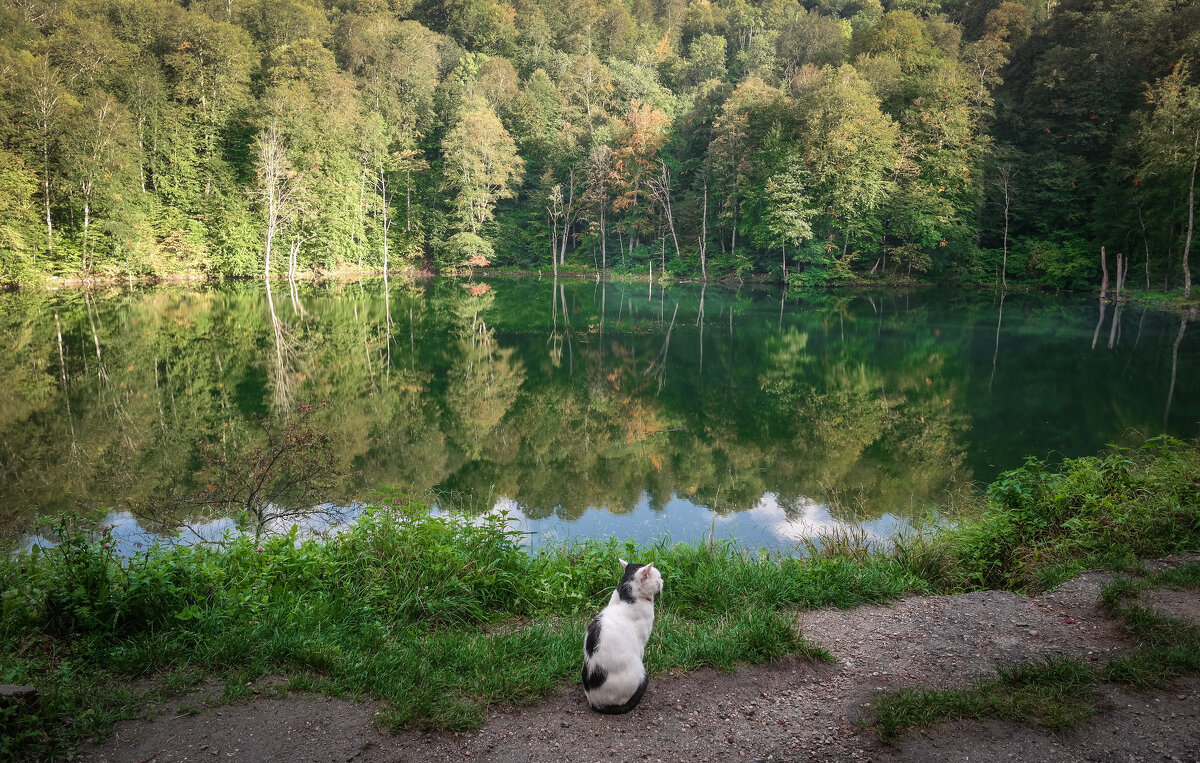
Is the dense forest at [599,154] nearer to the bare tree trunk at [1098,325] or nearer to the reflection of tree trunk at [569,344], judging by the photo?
the bare tree trunk at [1098,325]

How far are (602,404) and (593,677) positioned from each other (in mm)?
12167

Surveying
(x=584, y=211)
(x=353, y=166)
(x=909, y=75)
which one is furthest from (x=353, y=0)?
(x=909, y=75)

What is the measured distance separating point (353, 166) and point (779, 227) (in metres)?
32.2

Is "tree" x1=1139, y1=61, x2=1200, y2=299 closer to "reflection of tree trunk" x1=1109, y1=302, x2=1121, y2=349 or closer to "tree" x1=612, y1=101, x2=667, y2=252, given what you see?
"reflection of tree trunk" x1=1109, y1=302, x2=1121, y2=349

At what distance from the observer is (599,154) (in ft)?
172

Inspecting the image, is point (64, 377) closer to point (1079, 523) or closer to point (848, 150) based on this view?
point (1079, 523)

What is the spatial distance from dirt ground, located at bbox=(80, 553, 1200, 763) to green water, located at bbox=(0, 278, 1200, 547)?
14.9 ft

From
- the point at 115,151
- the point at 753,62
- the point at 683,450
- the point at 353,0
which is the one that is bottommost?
the point at 683,450

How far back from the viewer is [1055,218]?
40.5 metres

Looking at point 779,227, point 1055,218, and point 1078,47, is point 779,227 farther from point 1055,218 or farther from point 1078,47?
point 1078,47

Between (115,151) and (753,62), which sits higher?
(753,62)

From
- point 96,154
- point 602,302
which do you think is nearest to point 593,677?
point 602,302

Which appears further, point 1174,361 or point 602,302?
point 602,302

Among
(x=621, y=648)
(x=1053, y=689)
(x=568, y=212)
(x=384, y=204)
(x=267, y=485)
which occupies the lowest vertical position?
(x=267, y=485)
